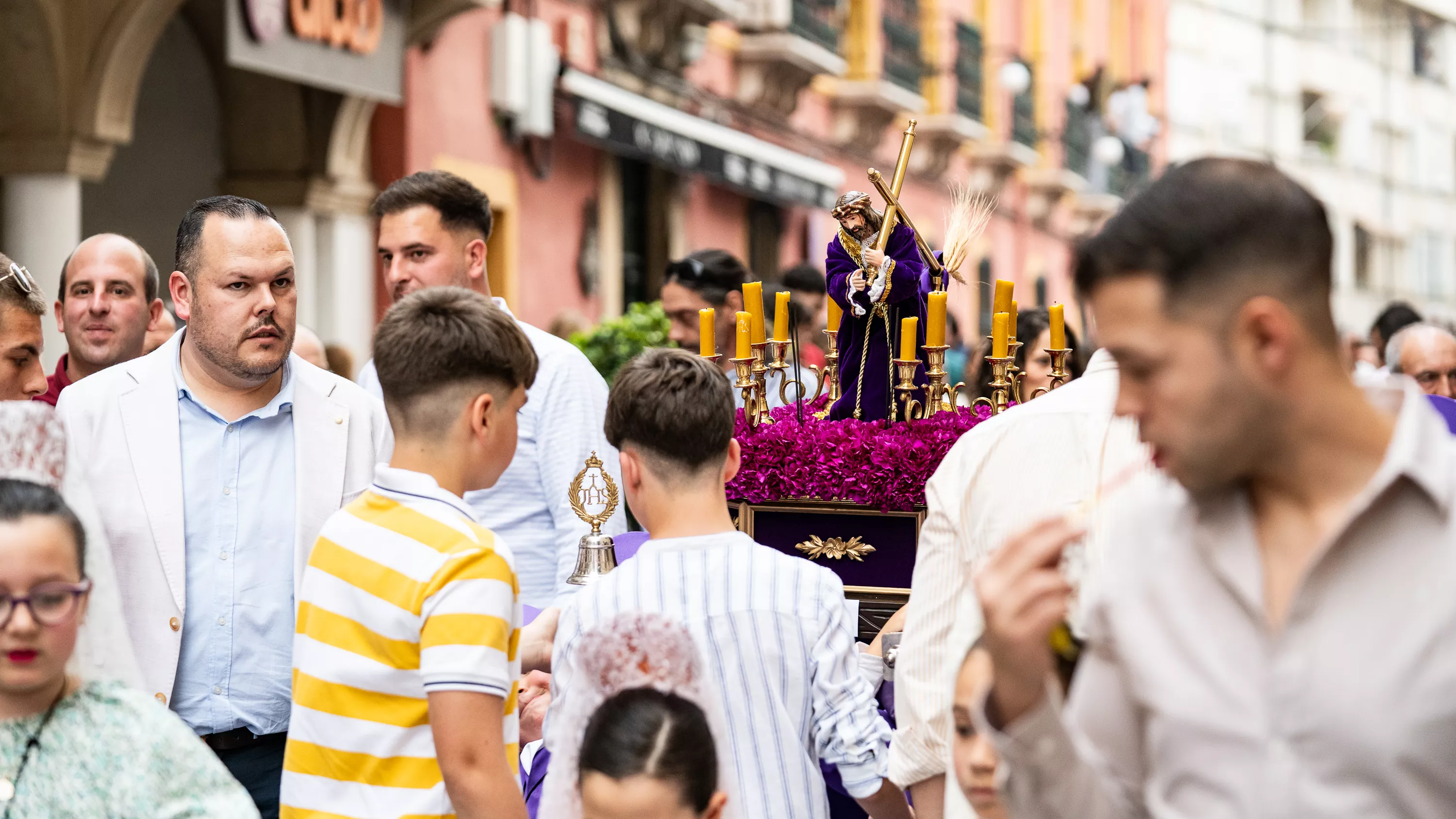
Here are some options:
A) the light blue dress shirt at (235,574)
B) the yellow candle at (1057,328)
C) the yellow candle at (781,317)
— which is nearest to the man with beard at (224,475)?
the light blue dress shirt at (235,574)

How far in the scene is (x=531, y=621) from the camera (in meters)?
3.81

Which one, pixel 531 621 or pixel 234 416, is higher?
pixel 234 416

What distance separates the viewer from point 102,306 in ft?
16.7

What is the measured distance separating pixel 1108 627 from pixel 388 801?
1.41 metres

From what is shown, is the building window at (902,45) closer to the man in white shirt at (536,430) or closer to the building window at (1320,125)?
the man in white shirt at (536,430)

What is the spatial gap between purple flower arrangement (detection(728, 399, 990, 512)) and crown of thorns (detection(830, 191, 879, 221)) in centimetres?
53

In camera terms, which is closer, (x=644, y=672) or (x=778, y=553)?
(x=644, y=672)

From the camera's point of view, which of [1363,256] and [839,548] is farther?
[1363,256]

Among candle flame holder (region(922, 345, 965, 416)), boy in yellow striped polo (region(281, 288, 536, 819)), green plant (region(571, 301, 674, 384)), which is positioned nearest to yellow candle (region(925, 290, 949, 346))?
candle flame holder (region(922, 345, 965, 416))

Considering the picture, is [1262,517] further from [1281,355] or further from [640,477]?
[640,477]

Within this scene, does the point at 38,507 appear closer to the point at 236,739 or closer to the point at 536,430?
the point at 236,739

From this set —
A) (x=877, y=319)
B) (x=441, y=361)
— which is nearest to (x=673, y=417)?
(x=441, y=361)

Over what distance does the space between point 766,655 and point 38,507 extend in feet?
3.99

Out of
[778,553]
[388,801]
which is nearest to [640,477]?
[778,553]
